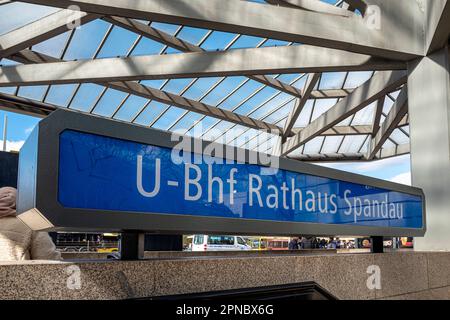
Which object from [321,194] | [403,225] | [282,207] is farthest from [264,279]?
[403,225]

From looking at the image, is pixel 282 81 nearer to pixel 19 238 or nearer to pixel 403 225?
pixel 403 225

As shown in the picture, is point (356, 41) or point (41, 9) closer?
point (356, 41)

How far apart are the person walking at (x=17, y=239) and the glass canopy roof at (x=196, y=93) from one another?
13.4 m

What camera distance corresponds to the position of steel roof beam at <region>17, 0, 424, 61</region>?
8602 millimetres

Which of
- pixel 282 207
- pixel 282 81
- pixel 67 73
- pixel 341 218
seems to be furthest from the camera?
pixel 282 81

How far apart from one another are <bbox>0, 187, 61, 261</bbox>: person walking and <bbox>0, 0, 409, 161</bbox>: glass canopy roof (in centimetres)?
1336

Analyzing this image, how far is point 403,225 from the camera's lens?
4535 millimetres

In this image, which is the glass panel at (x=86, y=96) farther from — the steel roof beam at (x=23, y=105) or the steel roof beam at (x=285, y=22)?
the steel roof beam at (x=285, y=22)

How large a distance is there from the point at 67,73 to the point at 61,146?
13.7 meters

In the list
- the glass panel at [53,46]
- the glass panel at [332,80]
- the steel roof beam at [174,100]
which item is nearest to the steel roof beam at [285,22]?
the glass panel at [53,46]

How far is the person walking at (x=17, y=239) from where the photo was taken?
2838 mm

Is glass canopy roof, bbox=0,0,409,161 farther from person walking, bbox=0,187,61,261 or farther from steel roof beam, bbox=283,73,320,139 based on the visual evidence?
person walking, bbox=0,187,61,261

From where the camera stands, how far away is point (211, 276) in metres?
2.79

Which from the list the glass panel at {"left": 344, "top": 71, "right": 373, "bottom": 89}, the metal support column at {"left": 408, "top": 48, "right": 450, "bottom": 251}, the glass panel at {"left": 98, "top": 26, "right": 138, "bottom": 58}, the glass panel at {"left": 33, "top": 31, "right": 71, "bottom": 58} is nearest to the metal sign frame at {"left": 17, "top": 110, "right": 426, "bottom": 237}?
the metal support column at {"left": 408, "top": 48, "right": 450, "bottom": 251}
